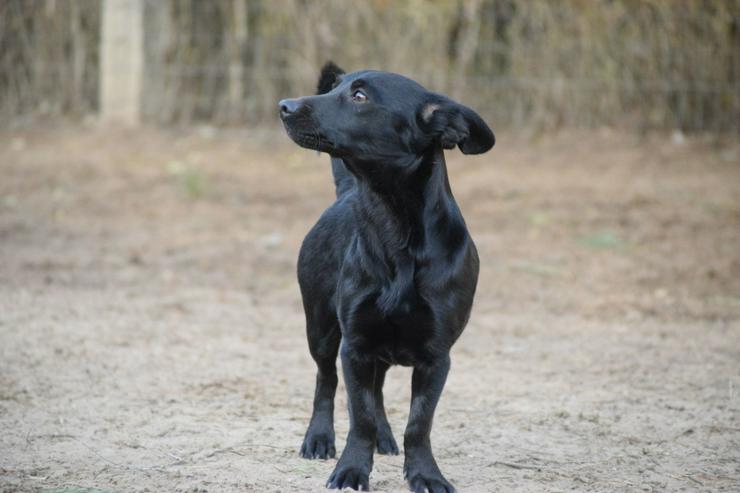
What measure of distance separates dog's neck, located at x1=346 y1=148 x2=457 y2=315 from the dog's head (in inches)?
2.7

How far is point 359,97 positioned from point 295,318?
3.34 meters

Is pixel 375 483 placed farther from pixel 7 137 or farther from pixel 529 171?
pixel 7 137

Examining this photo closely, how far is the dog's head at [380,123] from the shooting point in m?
3.86

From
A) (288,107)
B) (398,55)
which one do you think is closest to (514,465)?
(288,107)

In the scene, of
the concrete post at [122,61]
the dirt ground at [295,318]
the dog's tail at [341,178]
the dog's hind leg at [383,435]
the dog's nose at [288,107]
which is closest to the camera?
the dog's nose at [288,107]

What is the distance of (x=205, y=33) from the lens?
13.4m

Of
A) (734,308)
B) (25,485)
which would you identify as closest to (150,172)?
(734,308)

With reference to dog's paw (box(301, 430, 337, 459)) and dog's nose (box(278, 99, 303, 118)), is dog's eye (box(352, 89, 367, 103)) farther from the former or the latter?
dog's paw (box(301, 430, 337, 459))

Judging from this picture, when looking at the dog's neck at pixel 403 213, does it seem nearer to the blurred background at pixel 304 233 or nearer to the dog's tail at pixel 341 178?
the dog's tail at pixel 341 178

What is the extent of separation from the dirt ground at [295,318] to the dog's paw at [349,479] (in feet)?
0.26

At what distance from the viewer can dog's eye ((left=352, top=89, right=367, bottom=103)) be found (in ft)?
12.9

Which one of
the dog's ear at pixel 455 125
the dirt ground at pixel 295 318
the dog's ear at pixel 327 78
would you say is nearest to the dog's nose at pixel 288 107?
the dog's ear at pixel 455 125

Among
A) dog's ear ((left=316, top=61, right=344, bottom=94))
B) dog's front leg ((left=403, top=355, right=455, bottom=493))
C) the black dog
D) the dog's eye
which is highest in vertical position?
dog's ear ((left=316, top=61, right=344, bottom=94))

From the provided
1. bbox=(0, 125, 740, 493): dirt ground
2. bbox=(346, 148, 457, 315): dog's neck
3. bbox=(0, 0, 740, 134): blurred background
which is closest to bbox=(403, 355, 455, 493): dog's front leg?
bbox=(0, 125, 740, 493): dirt ground
